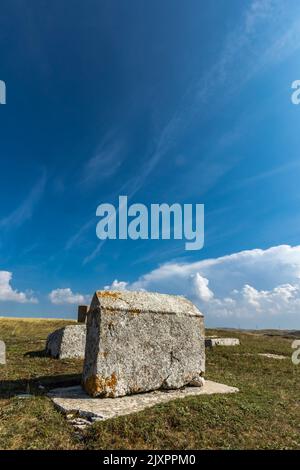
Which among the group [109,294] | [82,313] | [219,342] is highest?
[109,294]

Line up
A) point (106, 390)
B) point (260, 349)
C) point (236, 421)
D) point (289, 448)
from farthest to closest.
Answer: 1. point (260, 349)
2. point (106, 390)
3. point (236, 421)
4. point (289, 448)

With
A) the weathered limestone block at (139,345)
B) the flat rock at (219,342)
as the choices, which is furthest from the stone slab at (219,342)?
the weathered limestone block at (139,345)

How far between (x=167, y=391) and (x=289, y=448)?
144 inches

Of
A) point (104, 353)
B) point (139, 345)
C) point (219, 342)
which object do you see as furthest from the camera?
point (219, 342)

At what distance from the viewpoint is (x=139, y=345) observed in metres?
9.32

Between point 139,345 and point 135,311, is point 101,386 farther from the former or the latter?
point 135,311

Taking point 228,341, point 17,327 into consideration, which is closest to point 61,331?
point 228,341

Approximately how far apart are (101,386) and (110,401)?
41cm

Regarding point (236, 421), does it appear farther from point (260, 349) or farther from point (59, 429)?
point (260, 349)

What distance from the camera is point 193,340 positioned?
1038cm

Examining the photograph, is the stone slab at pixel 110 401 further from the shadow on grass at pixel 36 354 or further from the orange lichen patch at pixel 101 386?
the shadow on grass at pixel 36 354

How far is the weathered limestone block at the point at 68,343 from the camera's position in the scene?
15727 millimetres

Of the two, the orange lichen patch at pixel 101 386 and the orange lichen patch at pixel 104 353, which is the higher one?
the orange lichen patch at pixel 104 353

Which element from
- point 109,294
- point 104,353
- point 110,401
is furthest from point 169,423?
point 109,294
